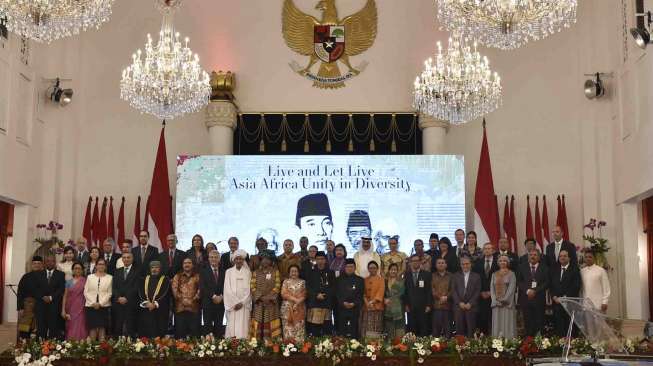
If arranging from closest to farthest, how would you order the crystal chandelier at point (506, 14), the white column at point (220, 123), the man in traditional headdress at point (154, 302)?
the crystal chandelier at point (506, 14)
the man in traditional headdress at point (154, 302)
the white column at point (220, 123)

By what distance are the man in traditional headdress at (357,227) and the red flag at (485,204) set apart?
1752 mm

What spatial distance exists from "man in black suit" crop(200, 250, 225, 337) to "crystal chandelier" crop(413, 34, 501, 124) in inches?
147

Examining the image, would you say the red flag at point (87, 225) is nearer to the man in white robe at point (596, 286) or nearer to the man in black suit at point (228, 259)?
the man in black suit at point (228, 259)

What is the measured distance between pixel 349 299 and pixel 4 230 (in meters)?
6.42

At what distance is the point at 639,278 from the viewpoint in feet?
43.6

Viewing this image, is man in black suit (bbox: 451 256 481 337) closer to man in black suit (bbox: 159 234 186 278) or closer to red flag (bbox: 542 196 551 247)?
man in black suit (bbox: 159 234 186 278)

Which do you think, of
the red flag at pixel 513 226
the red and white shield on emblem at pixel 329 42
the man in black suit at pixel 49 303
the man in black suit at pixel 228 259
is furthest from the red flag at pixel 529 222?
the man in black suit at pixel 49 303

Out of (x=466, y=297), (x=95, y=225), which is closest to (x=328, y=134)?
(x=95, y=225)

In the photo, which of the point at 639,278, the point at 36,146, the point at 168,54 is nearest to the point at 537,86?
the point at 639,278

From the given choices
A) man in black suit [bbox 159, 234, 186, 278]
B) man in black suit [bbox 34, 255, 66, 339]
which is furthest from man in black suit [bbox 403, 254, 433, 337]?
man in black suit [bbox 34, 255, 66, 339]

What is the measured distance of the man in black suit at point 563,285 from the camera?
33.8 feet

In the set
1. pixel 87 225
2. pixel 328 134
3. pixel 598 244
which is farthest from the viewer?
pixel 328 134

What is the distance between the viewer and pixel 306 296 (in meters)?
10.5

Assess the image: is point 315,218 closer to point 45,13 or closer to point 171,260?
point 171,260
